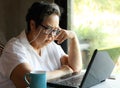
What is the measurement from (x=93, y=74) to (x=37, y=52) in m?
0.68

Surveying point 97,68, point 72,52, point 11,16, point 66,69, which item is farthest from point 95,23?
point 97,68

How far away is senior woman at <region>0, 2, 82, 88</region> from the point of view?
73.1 inches

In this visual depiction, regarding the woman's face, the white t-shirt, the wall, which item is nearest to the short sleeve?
the white t-shirt

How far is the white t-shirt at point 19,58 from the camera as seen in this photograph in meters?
1.87

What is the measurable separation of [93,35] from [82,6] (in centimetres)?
30

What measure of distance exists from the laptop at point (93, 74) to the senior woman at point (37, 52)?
25 centimetres

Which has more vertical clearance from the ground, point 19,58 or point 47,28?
point 47,28

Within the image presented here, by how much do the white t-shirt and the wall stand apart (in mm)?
883

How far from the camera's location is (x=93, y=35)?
2.59 m

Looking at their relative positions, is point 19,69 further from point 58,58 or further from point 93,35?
point 93,35

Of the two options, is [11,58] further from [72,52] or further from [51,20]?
[72,52]

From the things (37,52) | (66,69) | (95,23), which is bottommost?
(66,69)

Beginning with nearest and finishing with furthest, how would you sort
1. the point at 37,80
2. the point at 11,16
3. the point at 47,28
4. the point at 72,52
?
1. the point at 37,80
2. the point at 47,28
3. the point at 72,52
4. the point at 11,16

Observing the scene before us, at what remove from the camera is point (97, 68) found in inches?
59.7
